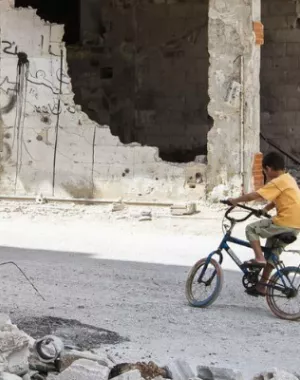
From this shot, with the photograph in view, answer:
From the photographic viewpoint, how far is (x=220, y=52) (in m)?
12.3

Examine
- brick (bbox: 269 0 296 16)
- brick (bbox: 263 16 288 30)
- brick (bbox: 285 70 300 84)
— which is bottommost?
brick (bbox: 285 70 300 84)

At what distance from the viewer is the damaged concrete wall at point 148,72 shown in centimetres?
1588

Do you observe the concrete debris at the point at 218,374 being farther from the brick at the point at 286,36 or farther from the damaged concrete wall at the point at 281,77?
the brick at the point at 286,36

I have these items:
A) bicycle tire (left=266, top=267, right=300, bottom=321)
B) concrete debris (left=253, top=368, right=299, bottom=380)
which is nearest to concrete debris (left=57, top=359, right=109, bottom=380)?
concrete debris (left=253, top=368, right=299, bottom=380)

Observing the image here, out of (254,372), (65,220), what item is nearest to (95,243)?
(65,220)

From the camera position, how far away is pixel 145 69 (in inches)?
642

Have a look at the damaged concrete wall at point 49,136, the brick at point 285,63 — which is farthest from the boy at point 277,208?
the brick at point 285,63

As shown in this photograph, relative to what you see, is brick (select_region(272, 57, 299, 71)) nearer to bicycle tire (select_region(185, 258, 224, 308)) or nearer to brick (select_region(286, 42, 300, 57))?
brick (select_region(286, 42, 300, 57))

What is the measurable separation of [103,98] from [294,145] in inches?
155

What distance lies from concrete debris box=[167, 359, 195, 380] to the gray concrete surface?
56 cm

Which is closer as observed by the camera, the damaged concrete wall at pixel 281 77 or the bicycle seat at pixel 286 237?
the bicycle seat at pixel 286 237

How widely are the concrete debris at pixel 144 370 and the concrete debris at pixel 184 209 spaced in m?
7.29

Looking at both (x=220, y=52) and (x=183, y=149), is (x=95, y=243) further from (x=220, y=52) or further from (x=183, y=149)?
(x=183, y=149)

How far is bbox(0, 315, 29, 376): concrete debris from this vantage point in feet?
15.3
